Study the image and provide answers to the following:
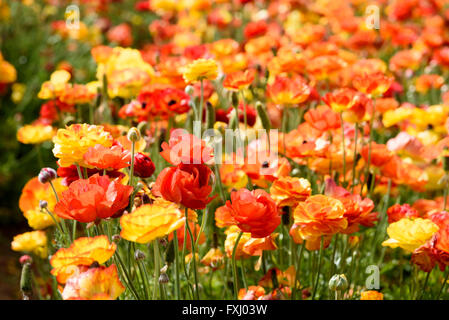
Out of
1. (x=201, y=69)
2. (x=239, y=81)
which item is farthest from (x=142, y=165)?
(x=239, y=81)

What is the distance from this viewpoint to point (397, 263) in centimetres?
212

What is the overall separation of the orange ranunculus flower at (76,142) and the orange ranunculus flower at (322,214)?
47cm

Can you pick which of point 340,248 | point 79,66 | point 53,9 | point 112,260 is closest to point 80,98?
point 112,260

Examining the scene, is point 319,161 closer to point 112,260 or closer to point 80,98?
point 112,260

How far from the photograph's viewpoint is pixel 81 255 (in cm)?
103

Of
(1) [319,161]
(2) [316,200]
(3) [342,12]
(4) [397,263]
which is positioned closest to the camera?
(2) [316,200]

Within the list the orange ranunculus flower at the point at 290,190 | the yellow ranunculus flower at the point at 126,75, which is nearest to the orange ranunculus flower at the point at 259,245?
the orange ranunculus flower at the point at 290,190

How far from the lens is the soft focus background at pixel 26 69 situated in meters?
3.21

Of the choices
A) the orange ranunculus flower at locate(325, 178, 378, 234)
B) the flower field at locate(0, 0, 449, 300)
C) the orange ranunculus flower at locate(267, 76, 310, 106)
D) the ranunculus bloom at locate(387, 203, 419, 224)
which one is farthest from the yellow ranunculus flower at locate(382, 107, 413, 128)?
the orange ranunculus flower at locate(325, 178, 378, 234)

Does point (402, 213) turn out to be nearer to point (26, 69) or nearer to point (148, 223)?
point (148, 223)

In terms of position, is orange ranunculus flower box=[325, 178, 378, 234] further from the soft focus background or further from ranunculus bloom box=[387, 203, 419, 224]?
the soft focus background

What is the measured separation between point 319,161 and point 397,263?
2.16ft

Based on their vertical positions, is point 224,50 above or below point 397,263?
above

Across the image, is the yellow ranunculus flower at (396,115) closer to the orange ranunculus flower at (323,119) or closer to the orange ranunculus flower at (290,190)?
the orange ranunculus flower at (323,119)
